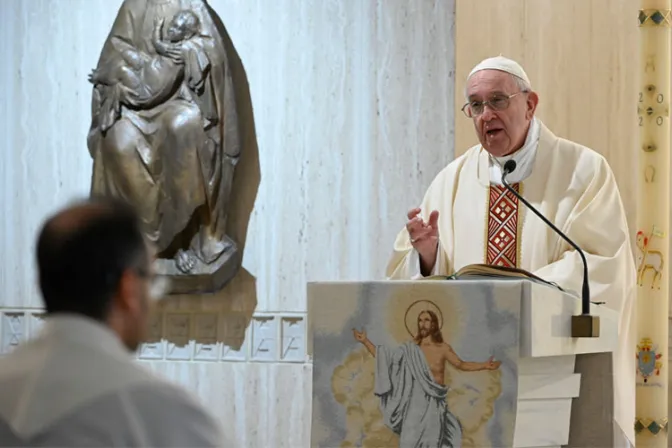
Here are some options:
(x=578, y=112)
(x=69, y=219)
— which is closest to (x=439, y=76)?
(x=578, y=112)

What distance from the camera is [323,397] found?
328cm

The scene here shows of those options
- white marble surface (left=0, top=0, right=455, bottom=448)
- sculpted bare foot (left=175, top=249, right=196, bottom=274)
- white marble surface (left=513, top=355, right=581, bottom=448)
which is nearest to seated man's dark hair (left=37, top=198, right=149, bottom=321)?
white marble surface (left=513, top=355, right=581, bottom=448)

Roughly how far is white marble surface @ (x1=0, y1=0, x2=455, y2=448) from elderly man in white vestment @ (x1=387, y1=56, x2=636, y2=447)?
5.37 feet

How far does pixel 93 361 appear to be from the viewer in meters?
1.66

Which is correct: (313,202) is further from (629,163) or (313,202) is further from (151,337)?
(629,163)

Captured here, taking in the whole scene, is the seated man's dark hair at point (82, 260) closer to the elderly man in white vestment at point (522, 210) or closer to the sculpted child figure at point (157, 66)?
the elderly man in white vestment at point (522, 210)

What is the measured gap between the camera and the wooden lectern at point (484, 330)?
317 cm

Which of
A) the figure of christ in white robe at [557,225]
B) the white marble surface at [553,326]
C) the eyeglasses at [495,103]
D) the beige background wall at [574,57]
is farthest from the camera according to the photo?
the beige background wall at [574,57]

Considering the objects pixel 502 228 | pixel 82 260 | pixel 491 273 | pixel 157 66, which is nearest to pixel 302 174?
pixel 157 66

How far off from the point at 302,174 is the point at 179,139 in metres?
0.72

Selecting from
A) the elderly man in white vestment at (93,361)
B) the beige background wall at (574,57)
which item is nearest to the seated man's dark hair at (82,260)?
the elderly man in white vestment at (93,361)

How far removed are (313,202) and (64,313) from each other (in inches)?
195

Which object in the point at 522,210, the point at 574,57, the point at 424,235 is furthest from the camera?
the point at 574,57

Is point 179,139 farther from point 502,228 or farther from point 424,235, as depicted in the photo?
point 424,235
